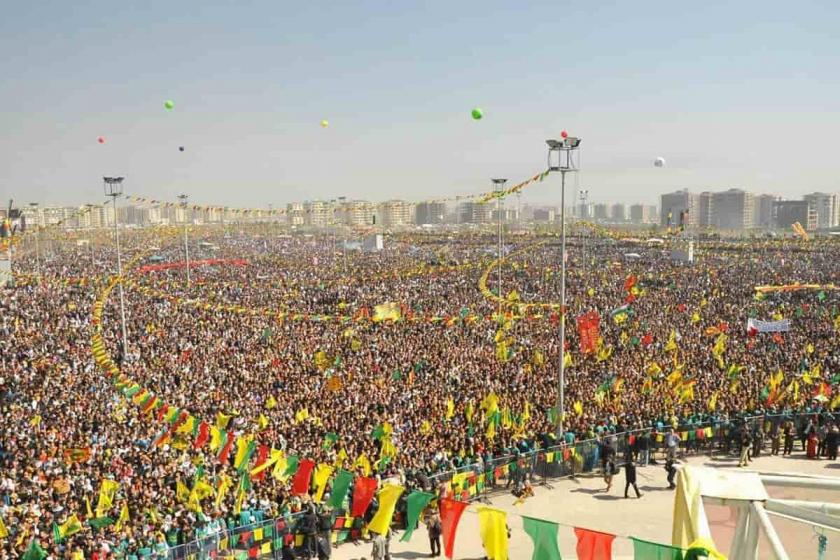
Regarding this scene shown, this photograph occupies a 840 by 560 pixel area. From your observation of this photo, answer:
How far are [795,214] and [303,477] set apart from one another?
195 m

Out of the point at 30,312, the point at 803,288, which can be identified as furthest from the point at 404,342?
the point at 803,288

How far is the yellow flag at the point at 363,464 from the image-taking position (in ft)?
40.8

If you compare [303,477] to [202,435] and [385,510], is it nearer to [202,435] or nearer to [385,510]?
[385,510]

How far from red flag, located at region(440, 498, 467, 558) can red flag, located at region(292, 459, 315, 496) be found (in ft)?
10.1

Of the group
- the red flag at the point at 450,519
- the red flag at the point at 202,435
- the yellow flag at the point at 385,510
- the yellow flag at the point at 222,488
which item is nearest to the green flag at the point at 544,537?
the red flag at the point at 450,519

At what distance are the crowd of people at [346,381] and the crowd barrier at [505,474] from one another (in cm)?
29

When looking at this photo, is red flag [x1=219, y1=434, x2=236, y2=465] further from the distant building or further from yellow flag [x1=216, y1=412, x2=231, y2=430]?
the distant building

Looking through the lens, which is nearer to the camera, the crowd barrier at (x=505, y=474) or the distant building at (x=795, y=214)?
the crowd barrier at (x=505, y=474)

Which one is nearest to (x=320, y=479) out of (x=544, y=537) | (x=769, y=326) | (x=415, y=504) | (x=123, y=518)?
(x=415, y=504)

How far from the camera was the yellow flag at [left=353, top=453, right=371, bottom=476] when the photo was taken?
12.4m

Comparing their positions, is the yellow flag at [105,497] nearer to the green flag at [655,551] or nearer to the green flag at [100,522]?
the green flag at [100,522]

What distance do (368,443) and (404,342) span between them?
10.9 meters

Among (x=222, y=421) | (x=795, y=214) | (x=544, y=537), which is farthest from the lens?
(x=795, y=214)

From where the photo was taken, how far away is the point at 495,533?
8.14m
